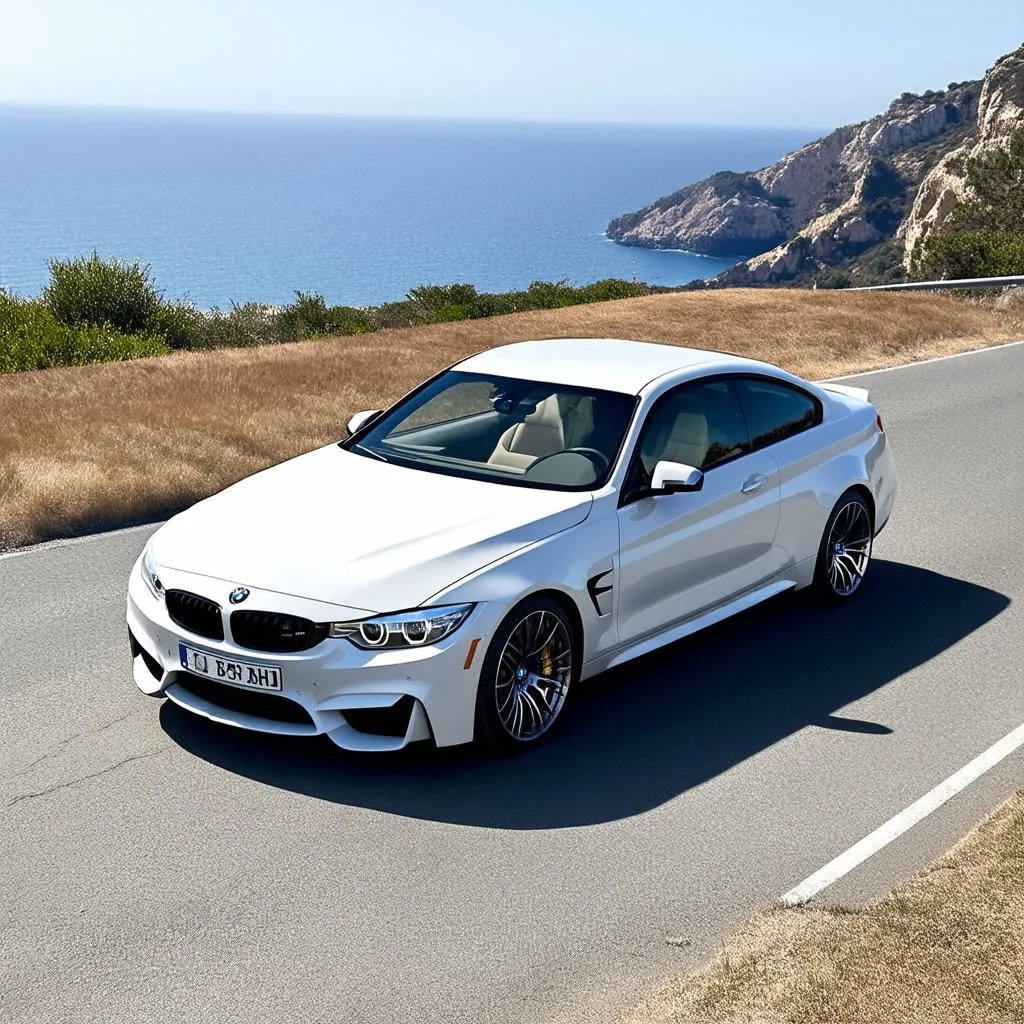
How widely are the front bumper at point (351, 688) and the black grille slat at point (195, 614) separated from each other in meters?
0.03

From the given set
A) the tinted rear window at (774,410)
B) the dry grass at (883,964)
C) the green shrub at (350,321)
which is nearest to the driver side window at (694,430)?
the tinted rear window at (774,410)

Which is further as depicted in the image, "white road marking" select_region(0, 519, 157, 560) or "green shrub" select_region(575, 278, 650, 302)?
"green shrub" select_region(575, 278, 650, 302)

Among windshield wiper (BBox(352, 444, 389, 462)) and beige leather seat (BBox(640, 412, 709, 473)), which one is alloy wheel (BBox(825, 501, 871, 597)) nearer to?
beige leather seat (BBox(640, 412, 709, 473))

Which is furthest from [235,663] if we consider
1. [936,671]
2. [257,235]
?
[257,235]

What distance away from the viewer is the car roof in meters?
7.69

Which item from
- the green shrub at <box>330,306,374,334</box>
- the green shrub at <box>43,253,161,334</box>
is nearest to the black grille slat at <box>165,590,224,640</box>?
the green shrub at <box>43,253,161,334</box>

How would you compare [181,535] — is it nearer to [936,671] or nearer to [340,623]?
[340,623]

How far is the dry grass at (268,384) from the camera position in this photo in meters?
11.3

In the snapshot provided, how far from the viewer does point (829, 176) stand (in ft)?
528

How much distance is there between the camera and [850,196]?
124875 mm

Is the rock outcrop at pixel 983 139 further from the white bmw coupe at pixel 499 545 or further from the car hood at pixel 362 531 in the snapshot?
the car hood at pixel 362 531

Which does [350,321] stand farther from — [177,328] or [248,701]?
[248,701]

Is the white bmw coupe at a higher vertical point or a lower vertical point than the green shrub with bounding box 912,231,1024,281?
higher

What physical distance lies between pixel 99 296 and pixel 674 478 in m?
20.9
